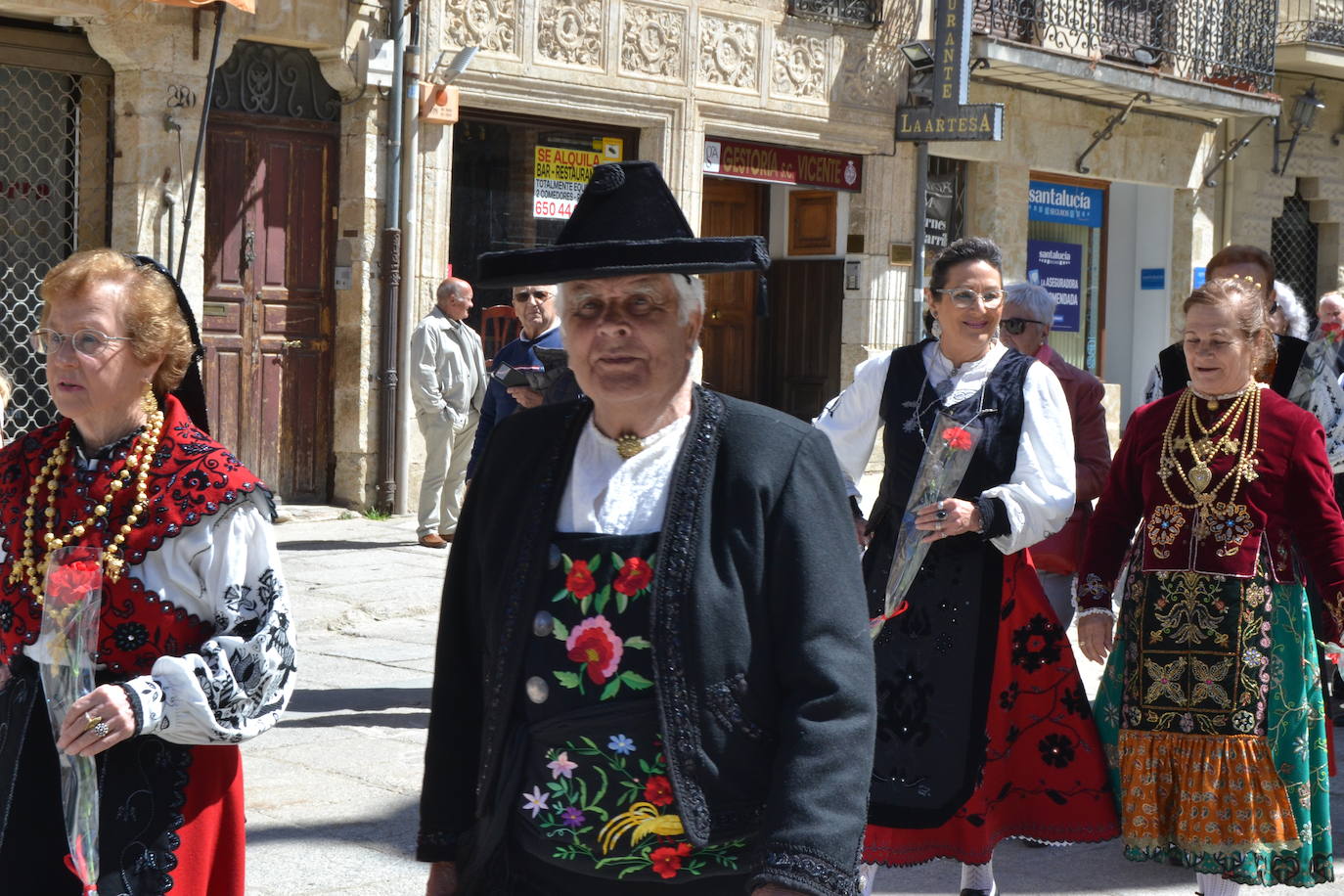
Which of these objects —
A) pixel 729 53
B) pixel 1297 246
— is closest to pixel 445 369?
pixel 729 53

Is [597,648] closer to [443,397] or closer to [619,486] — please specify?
[619,486]

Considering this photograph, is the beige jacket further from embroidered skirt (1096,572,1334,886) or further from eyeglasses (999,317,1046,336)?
embroidered skirt (1096,572,1334,886)

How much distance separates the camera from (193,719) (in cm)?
300

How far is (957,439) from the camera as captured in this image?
4.68 m

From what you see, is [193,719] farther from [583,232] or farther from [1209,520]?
[1209,520]

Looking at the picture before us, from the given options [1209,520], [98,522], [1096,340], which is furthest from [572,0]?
[98,522]

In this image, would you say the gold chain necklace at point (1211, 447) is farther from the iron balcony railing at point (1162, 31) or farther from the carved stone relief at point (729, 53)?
the iron balcony railing at point (1162, 31)

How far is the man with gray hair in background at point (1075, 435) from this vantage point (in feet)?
19.6

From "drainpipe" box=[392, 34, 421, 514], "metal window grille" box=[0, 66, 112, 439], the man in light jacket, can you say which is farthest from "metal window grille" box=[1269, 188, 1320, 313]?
"metal window grille" box=[0, 66, 112, 439]

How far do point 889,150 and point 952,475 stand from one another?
1333 centimetres

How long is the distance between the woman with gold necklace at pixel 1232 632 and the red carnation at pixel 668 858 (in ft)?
8.84

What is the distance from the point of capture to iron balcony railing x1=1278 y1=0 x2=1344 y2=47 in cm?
2162

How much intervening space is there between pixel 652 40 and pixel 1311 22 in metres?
10.2

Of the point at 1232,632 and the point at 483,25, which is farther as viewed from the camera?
the point at 483,25
